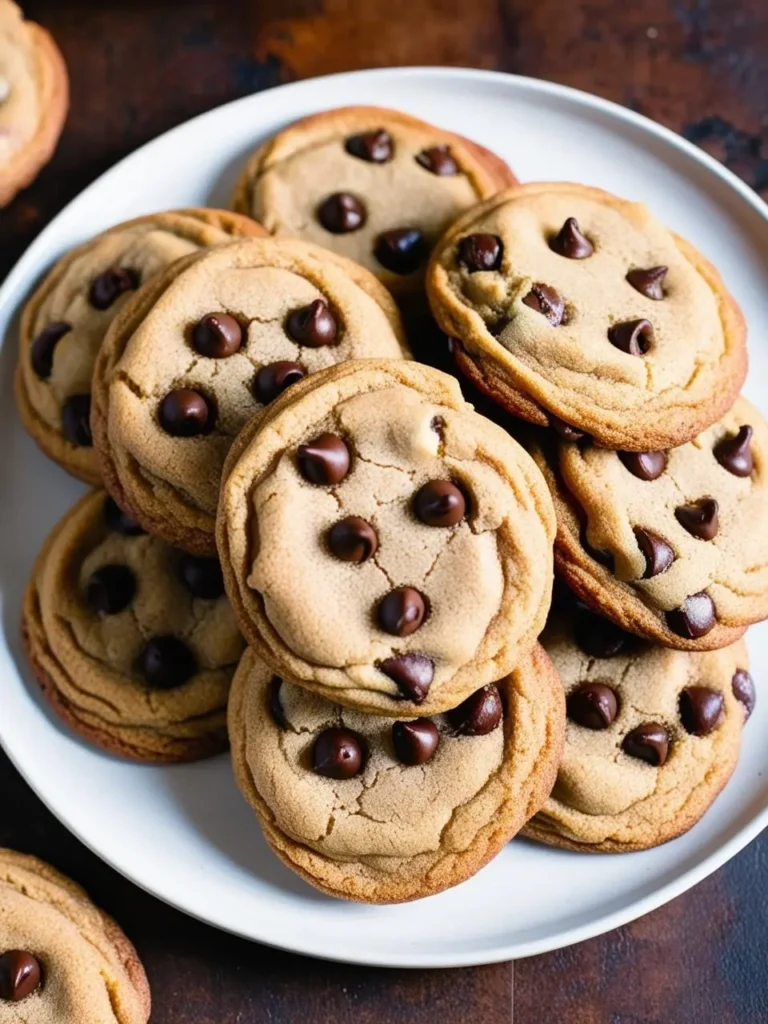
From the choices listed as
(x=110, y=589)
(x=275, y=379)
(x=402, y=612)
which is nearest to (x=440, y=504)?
(x=402, y=612)

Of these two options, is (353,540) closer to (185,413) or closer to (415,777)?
(185,413)

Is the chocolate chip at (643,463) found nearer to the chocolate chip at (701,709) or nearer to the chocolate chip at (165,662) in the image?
the chocolate chip at (701,709)

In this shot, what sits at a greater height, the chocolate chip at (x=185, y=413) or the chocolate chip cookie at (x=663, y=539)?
the chocolate chip cookie at (x=663, y=539)

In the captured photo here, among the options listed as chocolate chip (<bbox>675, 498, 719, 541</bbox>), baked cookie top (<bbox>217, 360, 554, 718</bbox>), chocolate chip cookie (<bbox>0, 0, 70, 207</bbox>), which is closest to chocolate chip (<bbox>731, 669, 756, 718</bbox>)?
chocolate chip (<bbox>675, 498, 719, 541</bbox>)

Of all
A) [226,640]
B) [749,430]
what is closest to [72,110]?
[226,640]

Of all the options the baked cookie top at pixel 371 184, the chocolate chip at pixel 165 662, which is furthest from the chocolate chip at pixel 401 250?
the chocolate chip at pixel 165 662

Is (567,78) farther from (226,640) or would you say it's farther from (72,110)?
(226,640)

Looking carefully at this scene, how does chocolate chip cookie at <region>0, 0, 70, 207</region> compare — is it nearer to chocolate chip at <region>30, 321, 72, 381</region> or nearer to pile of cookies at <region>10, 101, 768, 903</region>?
pile of cookies at <region>10, 101, 768, 903</region>

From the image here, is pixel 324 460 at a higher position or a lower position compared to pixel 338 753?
higher
